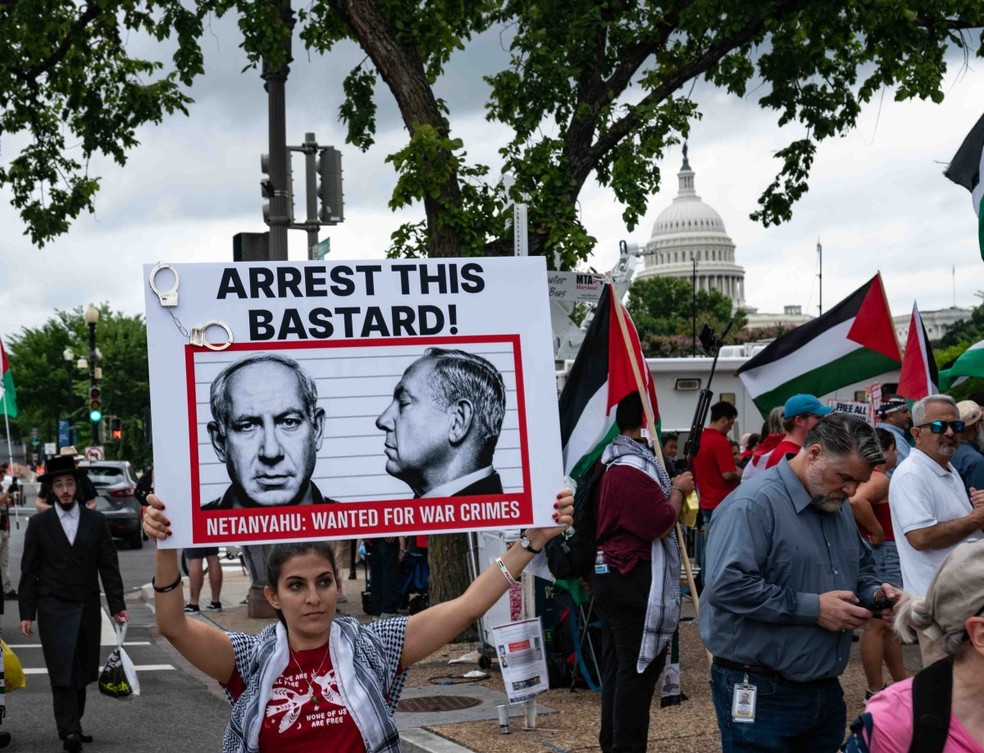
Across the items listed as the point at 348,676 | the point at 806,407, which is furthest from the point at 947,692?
the point at 806,407

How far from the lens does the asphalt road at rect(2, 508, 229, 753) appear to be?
951cm

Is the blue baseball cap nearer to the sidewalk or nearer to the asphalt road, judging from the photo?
the sidewalk

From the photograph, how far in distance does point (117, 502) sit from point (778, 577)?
2690cm

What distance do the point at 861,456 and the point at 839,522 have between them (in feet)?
1.31

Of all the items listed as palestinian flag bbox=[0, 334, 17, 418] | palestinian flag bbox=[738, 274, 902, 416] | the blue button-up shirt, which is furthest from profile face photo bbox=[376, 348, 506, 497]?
palestinian flag bbox=[0, 334, 17, 418]

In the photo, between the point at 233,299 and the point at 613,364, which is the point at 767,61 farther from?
the point at 233,299

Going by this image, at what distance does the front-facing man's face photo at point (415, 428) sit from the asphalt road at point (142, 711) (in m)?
5.82

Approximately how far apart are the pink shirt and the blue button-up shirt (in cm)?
190

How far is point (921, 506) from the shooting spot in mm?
6938

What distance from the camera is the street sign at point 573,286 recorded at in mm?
11211

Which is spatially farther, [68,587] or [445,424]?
[68,587]

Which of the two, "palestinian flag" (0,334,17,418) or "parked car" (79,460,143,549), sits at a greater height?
"palestinian flag" (0,334,17,418)

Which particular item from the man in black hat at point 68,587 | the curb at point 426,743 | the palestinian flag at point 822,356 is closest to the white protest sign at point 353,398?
the curb at point 426,743

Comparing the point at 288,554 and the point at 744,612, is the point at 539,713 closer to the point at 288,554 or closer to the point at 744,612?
the point at 744,612
